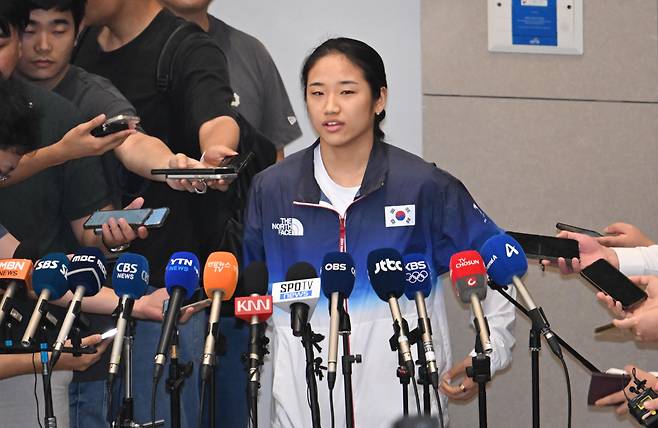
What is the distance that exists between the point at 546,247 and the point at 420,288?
662mm

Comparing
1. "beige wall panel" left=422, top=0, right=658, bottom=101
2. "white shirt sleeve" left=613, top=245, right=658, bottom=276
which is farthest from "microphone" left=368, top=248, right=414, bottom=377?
"beige wall panel" left=422, top=0, right=658, bottom=101

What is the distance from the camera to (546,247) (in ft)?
10.1

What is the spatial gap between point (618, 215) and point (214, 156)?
6.64 ft

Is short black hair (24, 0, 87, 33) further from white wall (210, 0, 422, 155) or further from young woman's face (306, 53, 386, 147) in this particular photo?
young woman's face (306, 53, 386, 147)

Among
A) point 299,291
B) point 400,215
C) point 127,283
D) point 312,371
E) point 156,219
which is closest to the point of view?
point 312,371

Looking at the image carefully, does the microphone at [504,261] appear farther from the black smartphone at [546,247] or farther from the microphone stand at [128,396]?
the microphone stand at [128,396]

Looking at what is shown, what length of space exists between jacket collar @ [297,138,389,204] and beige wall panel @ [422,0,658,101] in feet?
3.61

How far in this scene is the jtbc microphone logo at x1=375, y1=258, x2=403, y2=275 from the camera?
98.6 inches

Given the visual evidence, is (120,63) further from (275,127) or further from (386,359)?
(386,359)

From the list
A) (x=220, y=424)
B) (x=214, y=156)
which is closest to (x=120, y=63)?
(x=214, y=156)

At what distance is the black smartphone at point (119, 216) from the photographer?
12.9 ft

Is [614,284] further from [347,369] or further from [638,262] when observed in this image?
[347,369]

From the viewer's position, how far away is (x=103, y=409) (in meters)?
3.94

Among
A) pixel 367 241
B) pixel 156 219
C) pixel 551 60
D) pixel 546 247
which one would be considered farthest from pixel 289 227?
pixel 551 60
